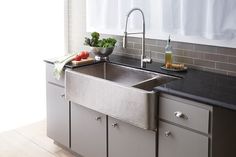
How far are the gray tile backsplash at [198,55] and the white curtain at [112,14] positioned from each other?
0.19 m

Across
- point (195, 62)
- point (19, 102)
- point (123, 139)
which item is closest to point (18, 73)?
point (19, 102)

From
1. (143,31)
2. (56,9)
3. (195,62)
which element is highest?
(56,9)

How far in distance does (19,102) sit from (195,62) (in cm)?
211

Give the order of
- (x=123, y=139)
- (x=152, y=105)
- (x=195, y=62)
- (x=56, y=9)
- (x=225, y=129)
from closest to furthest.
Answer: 1. (x=225, y=129)
2. (x=152, y=105)
3. (x=123, y=139)
4. (x=195, y=62)
5. (x=56, y=9)

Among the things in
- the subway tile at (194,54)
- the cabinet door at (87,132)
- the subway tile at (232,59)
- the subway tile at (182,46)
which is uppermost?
the subway tile at (182,46)

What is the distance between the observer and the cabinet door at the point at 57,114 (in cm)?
313

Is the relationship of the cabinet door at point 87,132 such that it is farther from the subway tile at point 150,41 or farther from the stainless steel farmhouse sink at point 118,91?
the subway tile at point 150,41

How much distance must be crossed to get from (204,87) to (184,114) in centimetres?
27

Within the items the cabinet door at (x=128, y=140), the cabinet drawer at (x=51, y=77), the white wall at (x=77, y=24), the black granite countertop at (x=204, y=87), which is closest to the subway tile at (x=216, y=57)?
the black granite countertop at (x=204, y=87)

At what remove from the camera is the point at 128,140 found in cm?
254

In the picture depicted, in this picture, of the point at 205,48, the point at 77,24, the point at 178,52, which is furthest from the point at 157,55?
the point at 77,24

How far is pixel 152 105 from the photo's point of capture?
224 cm

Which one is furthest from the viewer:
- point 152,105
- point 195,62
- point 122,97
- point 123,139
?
point 195,62

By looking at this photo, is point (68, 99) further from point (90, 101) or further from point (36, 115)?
point (36, 115)
